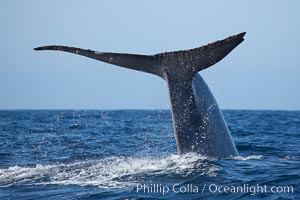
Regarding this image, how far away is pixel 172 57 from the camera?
989 cm

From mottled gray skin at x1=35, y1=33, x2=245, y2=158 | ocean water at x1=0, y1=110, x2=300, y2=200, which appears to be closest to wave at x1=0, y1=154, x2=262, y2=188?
ocean water at x1=0, y1=110, x2=300, y2=200

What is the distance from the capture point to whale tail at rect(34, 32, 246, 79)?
30.5 feet

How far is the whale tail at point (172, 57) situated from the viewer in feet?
30.5

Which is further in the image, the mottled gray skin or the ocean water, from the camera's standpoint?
the mottled gray skin

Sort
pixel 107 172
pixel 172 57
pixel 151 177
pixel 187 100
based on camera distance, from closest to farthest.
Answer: pixel 151 177, pixel 172 57, pixel 187 100, pixel 107 172

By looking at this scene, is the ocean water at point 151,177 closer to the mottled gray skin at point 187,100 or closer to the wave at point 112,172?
the wave at point 112,172

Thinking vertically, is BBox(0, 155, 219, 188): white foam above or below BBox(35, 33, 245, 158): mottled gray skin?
below

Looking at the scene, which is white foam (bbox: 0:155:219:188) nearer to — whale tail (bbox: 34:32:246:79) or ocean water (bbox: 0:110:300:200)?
ocean water (bbox: 0:110:300:200)

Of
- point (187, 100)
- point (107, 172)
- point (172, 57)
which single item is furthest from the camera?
point (107, 172)

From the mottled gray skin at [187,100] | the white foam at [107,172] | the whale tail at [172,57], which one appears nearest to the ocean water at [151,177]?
the white foam at [107,172]

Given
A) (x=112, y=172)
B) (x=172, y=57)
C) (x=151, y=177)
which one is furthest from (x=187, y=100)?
(x=112, y=172)

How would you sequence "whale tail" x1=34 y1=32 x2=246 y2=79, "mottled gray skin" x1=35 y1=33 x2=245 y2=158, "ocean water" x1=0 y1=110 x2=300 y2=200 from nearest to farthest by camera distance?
1. "ocean water" x1=0 y1=110 x2=300 y2=200
2. "whale tail" x1=34 y1=32 x2=246 y2=79
3. "mottled gray skin" x1=35 y1=33 x2=245 y2=158

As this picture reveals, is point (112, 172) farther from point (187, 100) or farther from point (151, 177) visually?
point (187, 100)

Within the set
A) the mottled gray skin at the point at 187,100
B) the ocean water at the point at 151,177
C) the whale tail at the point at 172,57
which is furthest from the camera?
the mottled gray skin at the point at 187,100
